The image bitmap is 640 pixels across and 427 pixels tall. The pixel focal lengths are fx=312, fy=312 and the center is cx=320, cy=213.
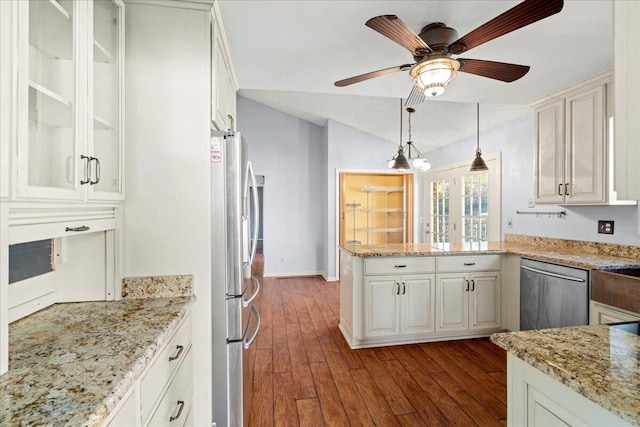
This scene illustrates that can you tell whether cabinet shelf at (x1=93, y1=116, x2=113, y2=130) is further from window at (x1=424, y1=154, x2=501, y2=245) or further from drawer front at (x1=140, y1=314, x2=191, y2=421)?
window at (x1=424, y1=154, x2=501, y2=245)

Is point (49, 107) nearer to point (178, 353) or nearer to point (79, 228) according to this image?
point (79, 228)

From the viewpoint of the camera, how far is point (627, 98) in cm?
71

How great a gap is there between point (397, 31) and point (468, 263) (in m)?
2.26

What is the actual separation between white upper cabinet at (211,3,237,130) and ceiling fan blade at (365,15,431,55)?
33.9 inches

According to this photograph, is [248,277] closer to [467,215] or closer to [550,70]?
[550,70]

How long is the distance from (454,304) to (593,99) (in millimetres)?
2107

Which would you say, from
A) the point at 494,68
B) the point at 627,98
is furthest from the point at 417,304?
the point at 627,98

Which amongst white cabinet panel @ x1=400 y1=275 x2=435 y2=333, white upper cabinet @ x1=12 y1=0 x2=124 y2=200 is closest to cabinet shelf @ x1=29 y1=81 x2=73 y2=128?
white upper cabinet @ x1=12 y1=0 x2=124 y2=200

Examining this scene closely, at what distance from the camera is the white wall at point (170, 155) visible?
1.60 metres

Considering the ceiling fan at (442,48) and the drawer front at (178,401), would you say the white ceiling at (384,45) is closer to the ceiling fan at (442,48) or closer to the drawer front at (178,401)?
the ceiling fan at (442,48)

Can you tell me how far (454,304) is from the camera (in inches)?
118

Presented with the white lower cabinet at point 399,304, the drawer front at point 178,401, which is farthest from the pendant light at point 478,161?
the drawer front at point 178,401

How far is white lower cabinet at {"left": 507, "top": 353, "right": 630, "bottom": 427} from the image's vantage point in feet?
2.47

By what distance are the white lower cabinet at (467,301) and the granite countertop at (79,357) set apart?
2370mm
